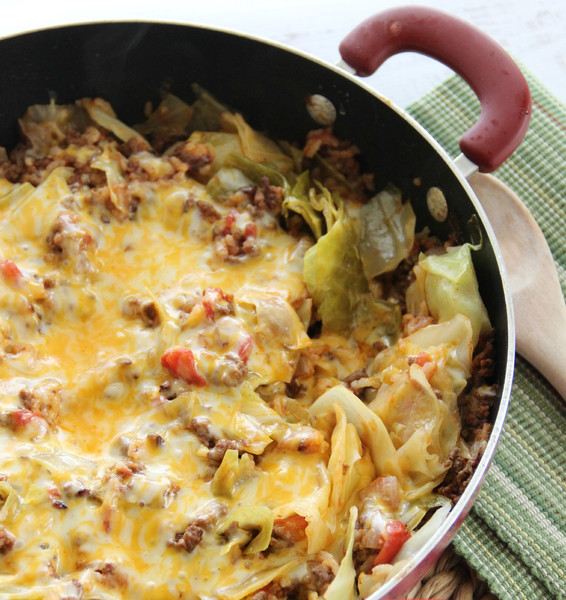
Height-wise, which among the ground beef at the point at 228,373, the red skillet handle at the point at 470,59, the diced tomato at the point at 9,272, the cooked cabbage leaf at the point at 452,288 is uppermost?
the red skillet handle at the point at 470,59

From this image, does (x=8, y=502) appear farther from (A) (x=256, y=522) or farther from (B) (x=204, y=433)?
(A) (x=256, y=522)

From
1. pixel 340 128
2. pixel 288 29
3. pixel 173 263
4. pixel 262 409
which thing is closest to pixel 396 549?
pixel 262 409

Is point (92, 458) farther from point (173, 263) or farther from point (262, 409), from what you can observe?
point (173, 263)

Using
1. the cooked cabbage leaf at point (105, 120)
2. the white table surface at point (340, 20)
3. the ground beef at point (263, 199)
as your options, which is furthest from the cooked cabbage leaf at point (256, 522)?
the white table surface at point (340, 20)

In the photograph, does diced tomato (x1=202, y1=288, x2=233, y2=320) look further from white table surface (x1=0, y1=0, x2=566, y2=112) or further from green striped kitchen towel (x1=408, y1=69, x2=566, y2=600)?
white table surface (x1=0, y1=0, x2=566, y2=112)

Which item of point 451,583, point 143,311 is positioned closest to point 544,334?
point 451,583

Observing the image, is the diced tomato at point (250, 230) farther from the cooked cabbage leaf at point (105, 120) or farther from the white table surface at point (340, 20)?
the white table surface at point (340, 20)

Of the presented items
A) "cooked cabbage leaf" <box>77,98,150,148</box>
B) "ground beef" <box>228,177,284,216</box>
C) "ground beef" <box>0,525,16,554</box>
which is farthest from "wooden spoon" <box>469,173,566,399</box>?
"ground beef" <box>0,525,16,554</box>
